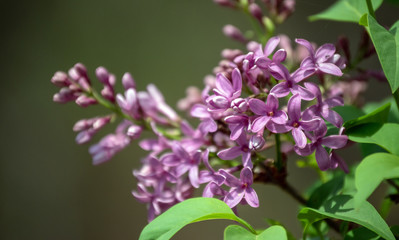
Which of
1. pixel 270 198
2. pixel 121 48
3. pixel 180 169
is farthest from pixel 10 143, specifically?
pixel 180 169

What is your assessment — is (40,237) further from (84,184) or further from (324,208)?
(324,208)

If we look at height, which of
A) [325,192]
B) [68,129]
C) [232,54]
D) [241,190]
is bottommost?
[68,129]

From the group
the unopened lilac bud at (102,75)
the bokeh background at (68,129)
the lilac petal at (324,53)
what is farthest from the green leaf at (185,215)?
the bokeh background at (68,129)

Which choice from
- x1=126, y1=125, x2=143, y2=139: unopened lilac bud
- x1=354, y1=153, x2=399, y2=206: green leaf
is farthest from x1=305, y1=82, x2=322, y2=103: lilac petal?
x1=126, y1=125, x2=143, y2=139: unopened lilac bud

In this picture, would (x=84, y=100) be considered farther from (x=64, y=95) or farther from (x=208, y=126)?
(x=208, y=126)

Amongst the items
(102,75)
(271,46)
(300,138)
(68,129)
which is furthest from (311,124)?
(68,129)

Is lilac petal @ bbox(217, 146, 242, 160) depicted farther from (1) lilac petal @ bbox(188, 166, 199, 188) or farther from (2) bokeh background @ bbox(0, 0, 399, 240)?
(2) bokeh background @ bbox(0, 0, 399, 240)
